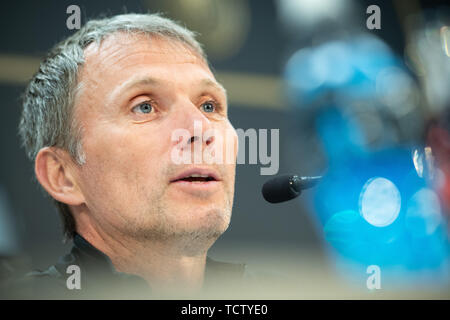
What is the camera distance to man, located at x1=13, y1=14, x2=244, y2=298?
1.47m

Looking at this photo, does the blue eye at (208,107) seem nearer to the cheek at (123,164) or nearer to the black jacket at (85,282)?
the cheek at (123,164)

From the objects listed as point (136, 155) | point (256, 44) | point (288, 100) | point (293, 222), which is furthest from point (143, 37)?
point (293, 222)

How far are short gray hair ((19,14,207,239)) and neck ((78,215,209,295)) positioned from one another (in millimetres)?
151

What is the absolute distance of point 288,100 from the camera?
205cm

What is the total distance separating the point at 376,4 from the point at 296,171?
74cm

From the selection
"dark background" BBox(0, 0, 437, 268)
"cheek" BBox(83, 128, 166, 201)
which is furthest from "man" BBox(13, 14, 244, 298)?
"dark background" BBox(0, 0, 437, 268)

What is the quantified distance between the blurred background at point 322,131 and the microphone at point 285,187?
0.13m

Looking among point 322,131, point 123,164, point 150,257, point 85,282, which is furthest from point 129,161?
point 322,131

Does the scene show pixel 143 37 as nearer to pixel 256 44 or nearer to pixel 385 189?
pixel 256 44

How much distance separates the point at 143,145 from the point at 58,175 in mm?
311

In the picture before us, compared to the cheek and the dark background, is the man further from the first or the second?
the dark background

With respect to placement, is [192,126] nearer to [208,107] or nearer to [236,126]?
[208,107]

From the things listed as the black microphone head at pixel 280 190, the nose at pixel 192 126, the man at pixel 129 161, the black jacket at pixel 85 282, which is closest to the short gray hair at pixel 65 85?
the man at pixel 129 161

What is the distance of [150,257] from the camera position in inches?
60.7
